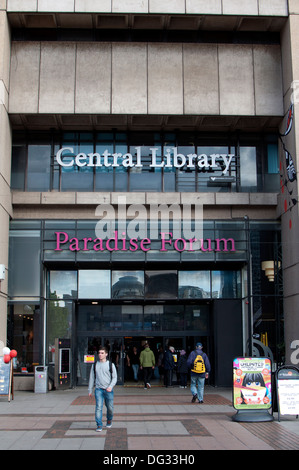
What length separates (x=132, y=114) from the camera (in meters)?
21.7

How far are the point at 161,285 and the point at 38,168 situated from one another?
22.1 ft

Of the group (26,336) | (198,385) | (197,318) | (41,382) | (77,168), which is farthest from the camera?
(197,318)

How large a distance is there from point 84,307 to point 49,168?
578 cm

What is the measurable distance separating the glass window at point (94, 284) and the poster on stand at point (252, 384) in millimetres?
9932

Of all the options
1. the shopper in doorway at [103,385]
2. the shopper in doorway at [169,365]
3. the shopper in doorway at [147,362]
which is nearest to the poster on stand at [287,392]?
the shopper in doorway at [103,385]

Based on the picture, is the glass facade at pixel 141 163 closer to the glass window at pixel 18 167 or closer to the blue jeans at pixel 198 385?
the glass window at pixel 18 167

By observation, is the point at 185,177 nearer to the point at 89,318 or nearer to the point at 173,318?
the point at 173,318

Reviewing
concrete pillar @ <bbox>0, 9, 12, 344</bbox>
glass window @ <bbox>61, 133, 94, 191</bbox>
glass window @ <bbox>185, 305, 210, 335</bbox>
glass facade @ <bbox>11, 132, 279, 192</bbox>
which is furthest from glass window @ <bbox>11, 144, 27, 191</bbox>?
glass window @ <bbox>185, 305, 210, 335</bbox>

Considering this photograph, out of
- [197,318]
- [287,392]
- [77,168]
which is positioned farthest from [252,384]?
[77,168]

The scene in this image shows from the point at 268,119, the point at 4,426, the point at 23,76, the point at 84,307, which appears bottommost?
the point at 4,426

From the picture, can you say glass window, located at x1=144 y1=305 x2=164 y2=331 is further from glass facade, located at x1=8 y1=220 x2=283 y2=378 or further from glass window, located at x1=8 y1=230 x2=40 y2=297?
glass window, located at x1=8 y1=230 x2=40 y2=297

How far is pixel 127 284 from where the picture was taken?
904 inches

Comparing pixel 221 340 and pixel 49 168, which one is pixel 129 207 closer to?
pixel 49 168

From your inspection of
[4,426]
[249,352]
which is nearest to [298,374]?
[4,426]
